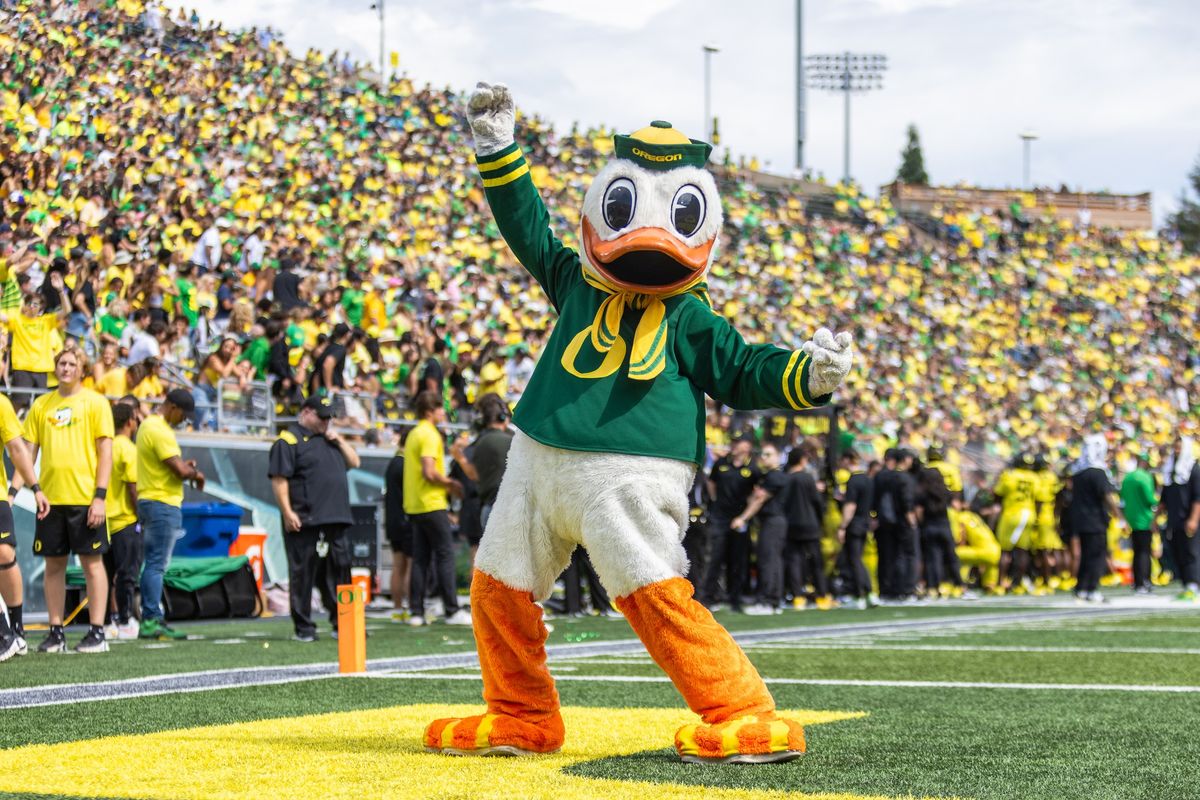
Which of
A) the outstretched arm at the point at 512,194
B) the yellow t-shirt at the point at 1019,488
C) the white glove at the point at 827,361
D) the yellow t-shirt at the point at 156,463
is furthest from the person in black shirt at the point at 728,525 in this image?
the white glove at the point at 827,361

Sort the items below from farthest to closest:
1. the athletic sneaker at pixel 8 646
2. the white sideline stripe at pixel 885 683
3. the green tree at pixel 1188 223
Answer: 1. the green tree at pixel 1188 223
2. the athletic sneaker at pixel 8 646
3. the white sideline stripe at pixel 885 683

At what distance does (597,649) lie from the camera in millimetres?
9461

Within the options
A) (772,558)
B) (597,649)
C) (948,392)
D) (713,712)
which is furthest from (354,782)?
(948,392)

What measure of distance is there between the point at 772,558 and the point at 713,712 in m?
11.1

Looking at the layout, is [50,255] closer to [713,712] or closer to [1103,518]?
[1103,518]

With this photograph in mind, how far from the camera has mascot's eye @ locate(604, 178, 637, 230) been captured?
4625 mm

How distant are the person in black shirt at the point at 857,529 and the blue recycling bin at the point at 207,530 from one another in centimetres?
662

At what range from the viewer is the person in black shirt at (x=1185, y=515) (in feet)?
57.1

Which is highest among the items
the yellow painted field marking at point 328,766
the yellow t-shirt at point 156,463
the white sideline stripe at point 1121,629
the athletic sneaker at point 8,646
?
the yellow t-shirt at point 156,463

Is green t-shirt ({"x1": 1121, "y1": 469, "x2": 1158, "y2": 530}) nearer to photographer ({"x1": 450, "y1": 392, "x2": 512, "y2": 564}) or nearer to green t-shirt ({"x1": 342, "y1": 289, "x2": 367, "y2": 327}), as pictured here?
photographer ({"x1": 450, "y1": 392, "x2": 512, "y2": 564})

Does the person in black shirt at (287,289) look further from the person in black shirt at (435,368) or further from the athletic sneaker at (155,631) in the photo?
the athletic sneaker at (155,631)

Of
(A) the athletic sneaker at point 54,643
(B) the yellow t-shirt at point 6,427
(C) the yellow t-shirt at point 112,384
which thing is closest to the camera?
(B) the yellow t-shirt at point 6,427

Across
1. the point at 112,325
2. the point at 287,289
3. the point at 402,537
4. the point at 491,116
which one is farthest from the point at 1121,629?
the point at 287,289

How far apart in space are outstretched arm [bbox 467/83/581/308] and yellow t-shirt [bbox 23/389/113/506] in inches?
192
